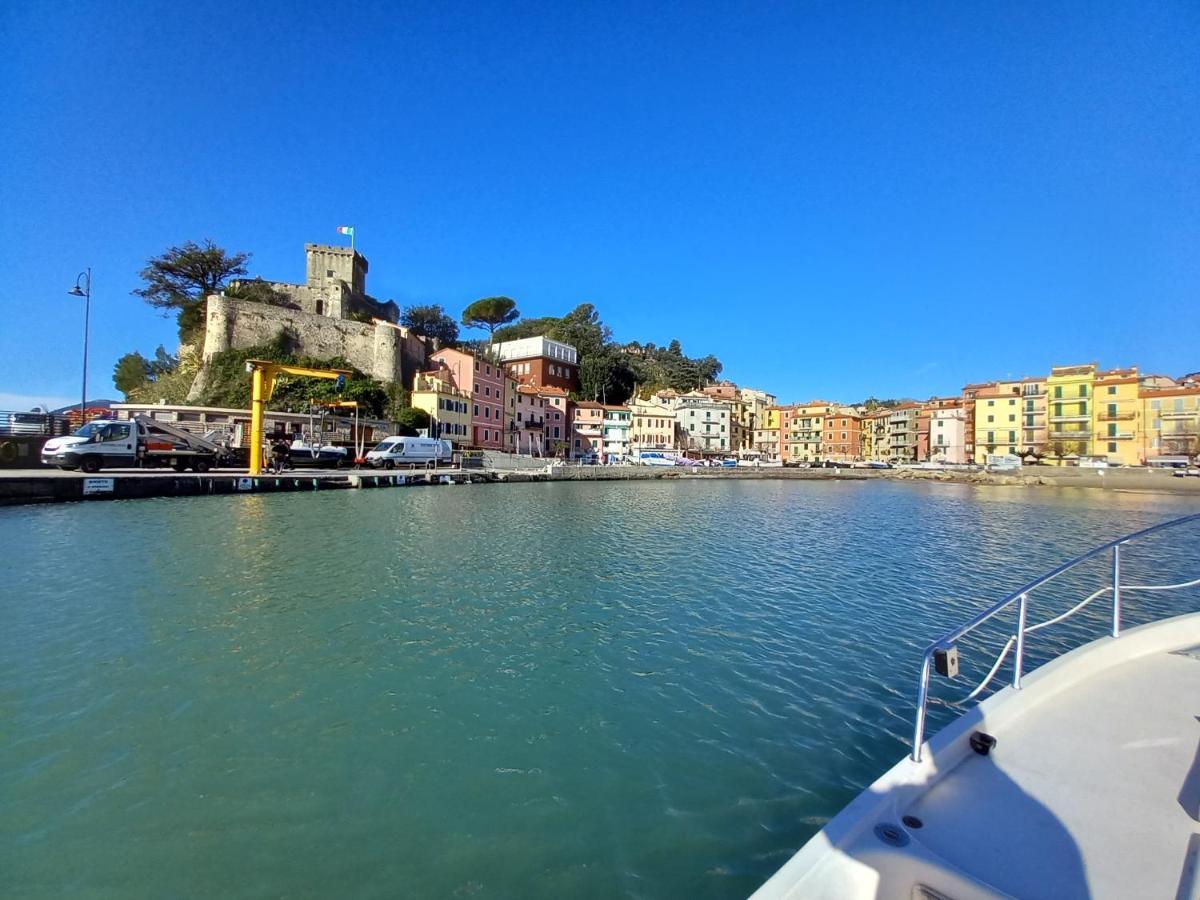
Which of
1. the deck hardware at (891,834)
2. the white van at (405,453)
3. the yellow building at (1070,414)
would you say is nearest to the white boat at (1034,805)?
the deck hardware at (891,834)

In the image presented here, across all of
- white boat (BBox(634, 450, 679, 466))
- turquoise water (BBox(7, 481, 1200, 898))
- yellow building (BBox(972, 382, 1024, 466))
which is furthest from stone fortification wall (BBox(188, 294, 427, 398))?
yellow building (BBox(972, 382, 1024, 466))

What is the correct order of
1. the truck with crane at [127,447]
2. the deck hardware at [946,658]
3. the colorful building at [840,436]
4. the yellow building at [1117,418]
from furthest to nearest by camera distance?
1. the colorful building at [840,436]
2. the yellow building at [1117,418]
3. the truck with crane at [127,447]
4. the deck hardware at [946,658]

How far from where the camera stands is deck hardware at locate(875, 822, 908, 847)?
2.40 m

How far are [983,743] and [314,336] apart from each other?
6136cm

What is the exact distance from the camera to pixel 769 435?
110 meters

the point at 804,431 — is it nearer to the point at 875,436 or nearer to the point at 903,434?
the point at 875,436

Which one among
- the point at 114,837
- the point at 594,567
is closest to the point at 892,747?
the point at 114,837

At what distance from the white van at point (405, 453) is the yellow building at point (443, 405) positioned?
686cm

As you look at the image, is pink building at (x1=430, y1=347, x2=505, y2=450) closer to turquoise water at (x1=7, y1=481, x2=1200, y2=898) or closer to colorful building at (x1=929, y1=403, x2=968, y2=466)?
turquoise water at (x1=7, y1=481, x2=1200, y2=898)

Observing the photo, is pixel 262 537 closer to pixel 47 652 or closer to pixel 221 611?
pixel 221 611

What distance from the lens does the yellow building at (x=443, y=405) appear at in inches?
2096

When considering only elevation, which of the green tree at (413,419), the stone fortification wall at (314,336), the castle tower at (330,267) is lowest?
the green tree at (413,419)

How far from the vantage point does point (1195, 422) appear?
6912 centimetres

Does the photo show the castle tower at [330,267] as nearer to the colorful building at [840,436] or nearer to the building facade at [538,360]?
the building facade at [538,360]
